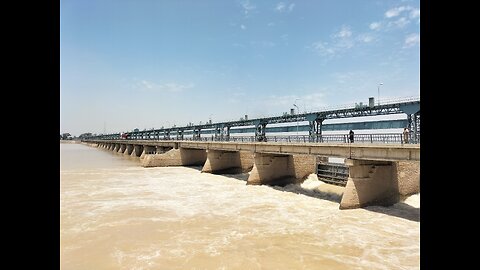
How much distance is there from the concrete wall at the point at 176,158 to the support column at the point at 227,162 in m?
11.0

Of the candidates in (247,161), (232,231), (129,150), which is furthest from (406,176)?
(129,150)

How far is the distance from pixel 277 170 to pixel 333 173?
22.0 feet

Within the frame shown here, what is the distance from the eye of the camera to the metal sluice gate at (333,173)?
3381 cm

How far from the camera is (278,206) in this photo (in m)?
24.9

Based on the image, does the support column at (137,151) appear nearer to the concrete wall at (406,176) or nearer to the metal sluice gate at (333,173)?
the metal sluice gate at (333,173)

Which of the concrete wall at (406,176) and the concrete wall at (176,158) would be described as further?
the concrete wall at (176,158)

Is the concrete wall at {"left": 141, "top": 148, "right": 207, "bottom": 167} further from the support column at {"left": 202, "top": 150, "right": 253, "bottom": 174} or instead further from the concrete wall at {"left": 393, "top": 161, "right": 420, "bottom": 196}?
the concrete wall at {"left": 393, "top": 161, "right": 420, "bottom": 196}

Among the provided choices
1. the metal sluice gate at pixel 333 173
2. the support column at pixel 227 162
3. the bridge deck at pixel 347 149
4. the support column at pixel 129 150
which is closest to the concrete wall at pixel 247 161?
the support column at pixel 227 162

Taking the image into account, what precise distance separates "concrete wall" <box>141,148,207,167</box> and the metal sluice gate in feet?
91.3

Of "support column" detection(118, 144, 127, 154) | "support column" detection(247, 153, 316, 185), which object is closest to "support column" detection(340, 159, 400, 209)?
"support column" detection(247, 153, 316, 185)

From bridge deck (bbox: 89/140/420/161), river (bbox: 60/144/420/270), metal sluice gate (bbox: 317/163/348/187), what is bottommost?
river (bbox: 60/144/420/270)

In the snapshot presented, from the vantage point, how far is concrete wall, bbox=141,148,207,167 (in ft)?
178

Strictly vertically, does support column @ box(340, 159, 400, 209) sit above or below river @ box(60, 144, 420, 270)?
above
